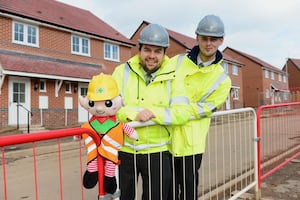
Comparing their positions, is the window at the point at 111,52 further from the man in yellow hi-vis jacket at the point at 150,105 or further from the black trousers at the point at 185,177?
the man in yellow hi-vis jacket at the point at 150,105

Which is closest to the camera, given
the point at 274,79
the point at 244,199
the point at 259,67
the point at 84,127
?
the point at 84,127

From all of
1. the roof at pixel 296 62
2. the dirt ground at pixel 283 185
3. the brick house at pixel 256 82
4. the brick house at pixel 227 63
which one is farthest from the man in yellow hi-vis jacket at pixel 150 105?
the roof at pixel 296 62

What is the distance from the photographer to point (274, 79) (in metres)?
47.2

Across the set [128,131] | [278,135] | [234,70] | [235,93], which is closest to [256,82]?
[234,70]

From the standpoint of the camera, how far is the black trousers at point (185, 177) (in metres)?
2.66

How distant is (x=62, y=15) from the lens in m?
19.7

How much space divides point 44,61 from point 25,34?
1.74 meters

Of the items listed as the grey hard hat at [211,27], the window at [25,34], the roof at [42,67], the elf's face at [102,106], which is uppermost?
the window at [25,34]

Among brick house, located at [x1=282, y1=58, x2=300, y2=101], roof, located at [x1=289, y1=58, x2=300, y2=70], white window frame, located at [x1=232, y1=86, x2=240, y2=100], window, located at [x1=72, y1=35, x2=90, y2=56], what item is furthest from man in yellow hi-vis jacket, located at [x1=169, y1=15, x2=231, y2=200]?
roof, located at [x1=289, y1=58, x2=300, y2=70]

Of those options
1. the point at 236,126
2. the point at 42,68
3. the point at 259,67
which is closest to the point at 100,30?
the point at 42,68

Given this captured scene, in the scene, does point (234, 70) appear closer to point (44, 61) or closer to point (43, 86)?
point (44, 61)

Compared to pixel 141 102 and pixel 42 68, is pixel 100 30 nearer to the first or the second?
pixel 42 68

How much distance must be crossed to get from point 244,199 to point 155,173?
2.13 m

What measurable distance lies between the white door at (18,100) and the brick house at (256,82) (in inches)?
1326
